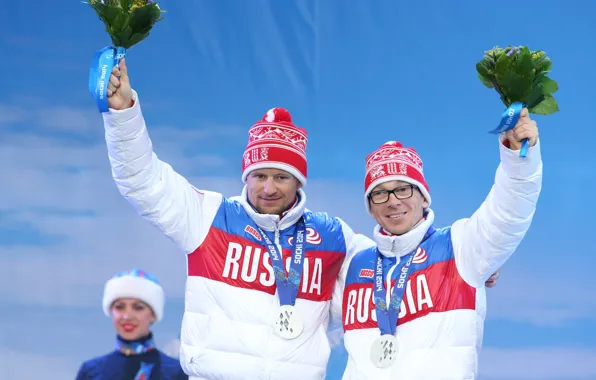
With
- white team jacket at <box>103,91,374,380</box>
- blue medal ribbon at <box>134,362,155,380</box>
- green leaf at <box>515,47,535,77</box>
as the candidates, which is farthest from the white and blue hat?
green leaf at <box>515,47,535,77</box>

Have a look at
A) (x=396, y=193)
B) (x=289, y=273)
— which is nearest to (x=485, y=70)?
(x=396, y=193)

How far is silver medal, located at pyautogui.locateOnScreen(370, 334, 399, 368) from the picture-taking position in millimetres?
2547

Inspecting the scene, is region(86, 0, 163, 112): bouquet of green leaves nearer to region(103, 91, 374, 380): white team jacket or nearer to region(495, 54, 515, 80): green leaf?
region(103, 91, 374, 380): white team jacket

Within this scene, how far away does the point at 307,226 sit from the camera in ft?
9.51

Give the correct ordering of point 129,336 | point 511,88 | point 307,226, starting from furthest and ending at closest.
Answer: point 129,336 → point 307,226 → point 511,88

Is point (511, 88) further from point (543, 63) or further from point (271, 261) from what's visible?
point (271, 261)

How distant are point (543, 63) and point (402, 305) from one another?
A: 2.75 ft

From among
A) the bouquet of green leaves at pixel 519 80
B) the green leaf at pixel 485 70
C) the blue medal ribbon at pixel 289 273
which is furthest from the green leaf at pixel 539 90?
the blue medal ribbon at pixel 289 273

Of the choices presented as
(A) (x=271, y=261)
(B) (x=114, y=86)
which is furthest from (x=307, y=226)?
(B) (x=114, y=86)

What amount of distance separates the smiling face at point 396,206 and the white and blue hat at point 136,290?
42.3 inches

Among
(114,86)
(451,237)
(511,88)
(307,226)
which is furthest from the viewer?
(307,226)

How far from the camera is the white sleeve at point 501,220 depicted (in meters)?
2.36

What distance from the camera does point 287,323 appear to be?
271 centimetres

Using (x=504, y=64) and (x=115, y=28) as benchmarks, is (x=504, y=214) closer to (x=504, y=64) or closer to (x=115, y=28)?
(x=504, y=64)
